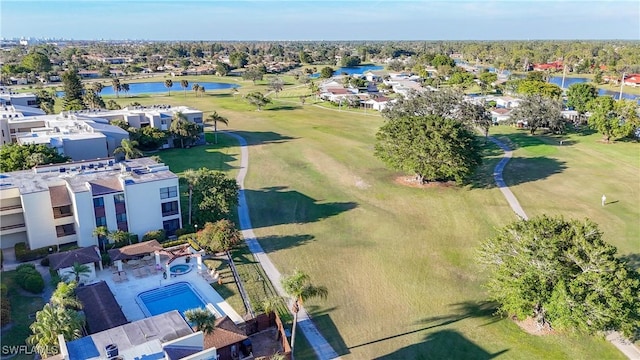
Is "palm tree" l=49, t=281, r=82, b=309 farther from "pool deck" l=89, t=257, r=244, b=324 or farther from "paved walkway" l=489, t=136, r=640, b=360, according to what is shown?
"paved walkway" l=489, t=136, r=640, b=360

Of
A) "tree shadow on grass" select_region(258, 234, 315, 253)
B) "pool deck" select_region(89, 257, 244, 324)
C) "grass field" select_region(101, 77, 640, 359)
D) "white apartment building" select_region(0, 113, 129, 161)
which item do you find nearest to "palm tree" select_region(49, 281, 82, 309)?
"pool deck" select_region(89, 257, 244, 324)

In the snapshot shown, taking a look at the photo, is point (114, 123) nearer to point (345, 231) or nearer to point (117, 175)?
point (117, 175)

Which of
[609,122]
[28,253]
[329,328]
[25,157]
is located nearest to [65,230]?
[28,253]

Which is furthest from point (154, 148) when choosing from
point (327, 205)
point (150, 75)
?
point (150, 75)

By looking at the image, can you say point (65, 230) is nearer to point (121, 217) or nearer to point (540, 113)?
point (121, 217)

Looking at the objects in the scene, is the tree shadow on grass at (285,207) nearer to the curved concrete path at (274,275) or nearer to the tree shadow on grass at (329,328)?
the curved concrete path at (274,275)

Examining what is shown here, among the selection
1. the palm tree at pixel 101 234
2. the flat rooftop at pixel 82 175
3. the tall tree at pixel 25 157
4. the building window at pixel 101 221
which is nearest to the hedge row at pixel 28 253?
the palm tree at pixel 101 234
